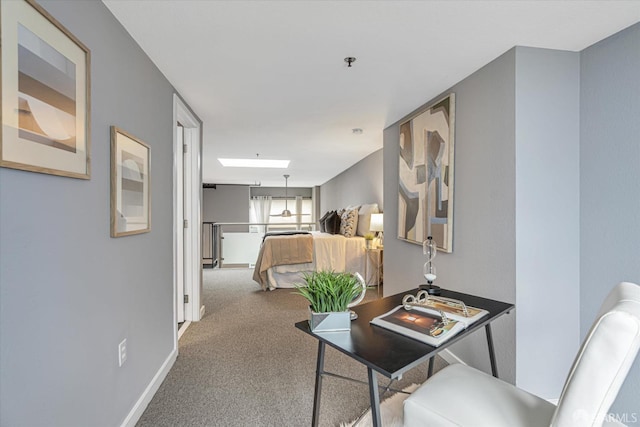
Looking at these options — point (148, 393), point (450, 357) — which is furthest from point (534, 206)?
point (148, 393)

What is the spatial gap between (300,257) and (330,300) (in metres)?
3.45

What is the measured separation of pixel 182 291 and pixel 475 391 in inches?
114

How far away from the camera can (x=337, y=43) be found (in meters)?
1.74

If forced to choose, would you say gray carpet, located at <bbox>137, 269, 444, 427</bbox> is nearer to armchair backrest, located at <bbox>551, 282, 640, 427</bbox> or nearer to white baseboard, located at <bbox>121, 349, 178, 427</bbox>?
white baseboard, located at <bbox>121, 349, 178, 427</bbox>

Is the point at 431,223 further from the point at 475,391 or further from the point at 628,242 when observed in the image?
the point at 475,391

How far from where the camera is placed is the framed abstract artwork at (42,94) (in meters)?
0.91

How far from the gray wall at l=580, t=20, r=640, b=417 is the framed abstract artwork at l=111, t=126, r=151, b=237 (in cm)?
250

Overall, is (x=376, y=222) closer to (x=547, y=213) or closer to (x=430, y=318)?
(x=547, y=213)

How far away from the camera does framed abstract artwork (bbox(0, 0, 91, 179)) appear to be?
2.97 feet

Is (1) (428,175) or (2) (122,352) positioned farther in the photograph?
(1) (428,175)

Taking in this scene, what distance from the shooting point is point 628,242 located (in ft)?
5.19

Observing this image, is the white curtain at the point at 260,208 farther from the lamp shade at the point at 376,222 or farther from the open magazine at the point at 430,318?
the open magazine at the point at 430,318

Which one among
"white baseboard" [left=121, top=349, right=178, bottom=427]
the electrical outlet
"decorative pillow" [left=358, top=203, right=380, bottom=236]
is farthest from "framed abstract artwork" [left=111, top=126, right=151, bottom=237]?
"decorative pillow" [left=358, top=203, right=380, bottom=236]

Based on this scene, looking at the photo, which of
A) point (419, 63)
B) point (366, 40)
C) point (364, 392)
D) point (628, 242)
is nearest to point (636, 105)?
point (628, 242)
